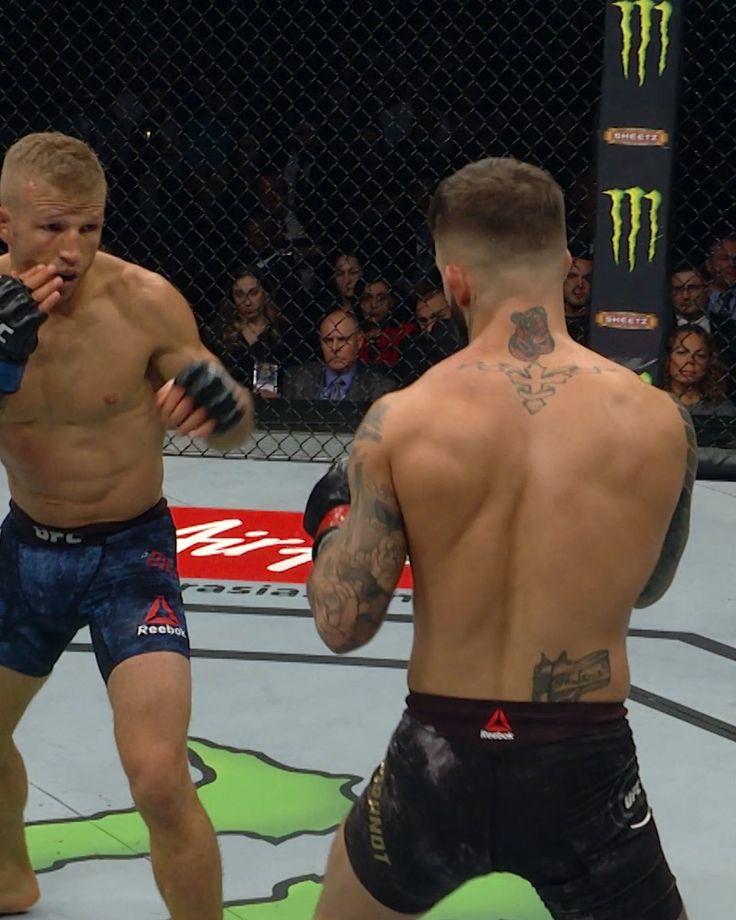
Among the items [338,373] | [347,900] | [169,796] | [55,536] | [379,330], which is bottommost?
[338,373]

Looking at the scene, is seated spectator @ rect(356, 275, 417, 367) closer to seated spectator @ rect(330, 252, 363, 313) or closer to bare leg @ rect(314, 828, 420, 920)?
seated spectator @ rect(330, 252, 363, 313)

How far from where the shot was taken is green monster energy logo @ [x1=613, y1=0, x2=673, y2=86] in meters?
5.26

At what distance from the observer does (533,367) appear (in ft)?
6.39

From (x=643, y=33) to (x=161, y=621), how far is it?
3.35 m

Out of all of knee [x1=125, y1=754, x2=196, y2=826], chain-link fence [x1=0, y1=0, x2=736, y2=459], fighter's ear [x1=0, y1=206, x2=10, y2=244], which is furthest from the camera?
chain-link fence [x1=0, y1=0, x2=736, y2=459]

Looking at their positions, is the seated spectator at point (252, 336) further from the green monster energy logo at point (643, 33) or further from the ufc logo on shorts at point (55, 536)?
the ufc logo on shorts at point (55, 536)

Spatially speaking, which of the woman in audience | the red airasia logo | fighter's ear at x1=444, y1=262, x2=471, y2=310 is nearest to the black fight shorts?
fighter's ear at x1=444, y1=262, x2=471, y2=310

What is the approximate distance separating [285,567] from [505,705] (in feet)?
10.1

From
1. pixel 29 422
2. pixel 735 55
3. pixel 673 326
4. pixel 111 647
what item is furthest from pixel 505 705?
pixel 735 55

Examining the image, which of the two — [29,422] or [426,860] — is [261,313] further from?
[426,860]

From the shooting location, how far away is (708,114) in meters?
6.71

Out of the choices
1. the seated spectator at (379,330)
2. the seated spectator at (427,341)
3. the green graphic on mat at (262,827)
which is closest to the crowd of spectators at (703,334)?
the seated spectator at (427,341)

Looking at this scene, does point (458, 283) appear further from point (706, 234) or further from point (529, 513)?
point (706, 234)

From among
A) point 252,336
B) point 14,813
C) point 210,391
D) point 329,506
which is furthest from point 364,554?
point 252,336
